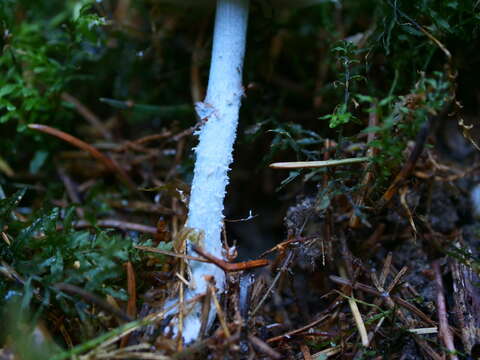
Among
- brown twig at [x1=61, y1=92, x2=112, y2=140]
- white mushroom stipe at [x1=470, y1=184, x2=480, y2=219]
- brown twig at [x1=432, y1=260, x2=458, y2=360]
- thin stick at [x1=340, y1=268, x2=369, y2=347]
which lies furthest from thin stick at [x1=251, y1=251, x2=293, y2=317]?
brown twig at [x1=61, y1=92, x2=112, y2=140]

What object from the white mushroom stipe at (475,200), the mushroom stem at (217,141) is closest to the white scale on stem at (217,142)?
the mushroom stem at (217,141)

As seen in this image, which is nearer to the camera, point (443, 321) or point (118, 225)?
point (443, 321)

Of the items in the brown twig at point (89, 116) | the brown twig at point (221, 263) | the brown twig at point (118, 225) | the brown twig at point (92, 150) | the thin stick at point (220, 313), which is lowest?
the thin stick at point (220, 313)

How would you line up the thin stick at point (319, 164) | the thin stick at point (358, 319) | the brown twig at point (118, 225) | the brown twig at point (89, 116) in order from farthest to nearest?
the brown twig at point (89, 116), the brown twig at point (118, 225), the thin stick at point (319, 164), the thin stick at point (358, 319)

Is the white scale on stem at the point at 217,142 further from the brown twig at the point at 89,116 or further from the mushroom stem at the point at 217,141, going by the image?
the brown twig at the point at 89,116

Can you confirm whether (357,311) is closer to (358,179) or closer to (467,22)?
(358,179)

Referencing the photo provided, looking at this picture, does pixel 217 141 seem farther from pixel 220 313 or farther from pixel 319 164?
pixel 220 313

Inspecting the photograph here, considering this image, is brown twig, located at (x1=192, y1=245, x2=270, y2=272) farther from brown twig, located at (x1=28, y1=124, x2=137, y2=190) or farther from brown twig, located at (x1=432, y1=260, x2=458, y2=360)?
brown twig, located at (x1=28, y1=124, x2=137, y2=190)

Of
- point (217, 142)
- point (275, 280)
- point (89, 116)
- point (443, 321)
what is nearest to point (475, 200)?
point (443, 321)
